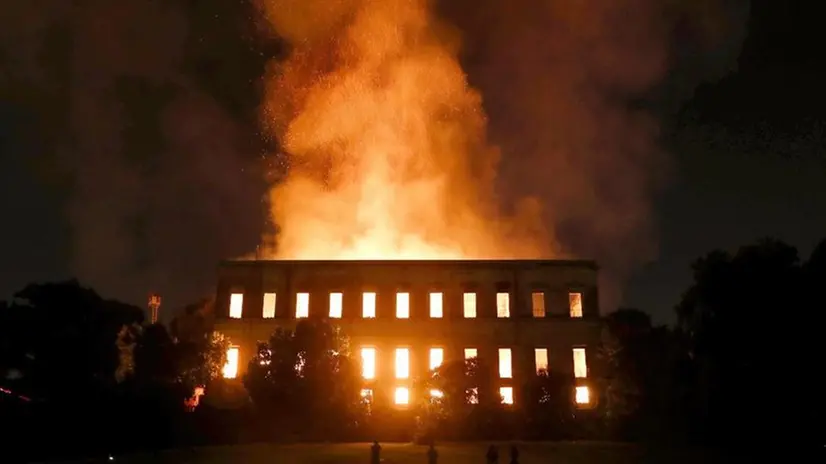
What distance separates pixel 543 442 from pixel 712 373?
32.6 ft

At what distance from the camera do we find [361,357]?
2061 inches

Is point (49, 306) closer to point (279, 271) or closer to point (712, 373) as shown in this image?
point (279, 271)

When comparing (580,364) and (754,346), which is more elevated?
(580,364)

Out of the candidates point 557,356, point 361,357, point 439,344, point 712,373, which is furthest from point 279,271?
point 712,373

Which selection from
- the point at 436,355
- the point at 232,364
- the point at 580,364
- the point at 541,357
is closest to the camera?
the point at 232,364

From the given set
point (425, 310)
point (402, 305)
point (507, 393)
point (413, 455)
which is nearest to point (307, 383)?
point (413, 455)

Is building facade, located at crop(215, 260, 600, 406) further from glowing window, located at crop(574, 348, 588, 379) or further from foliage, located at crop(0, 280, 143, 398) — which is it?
foliage, located at crop(0, 280, 143, 398)

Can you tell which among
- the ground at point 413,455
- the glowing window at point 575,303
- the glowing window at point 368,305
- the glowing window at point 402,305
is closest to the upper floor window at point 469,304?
the glowing window at point 402,305

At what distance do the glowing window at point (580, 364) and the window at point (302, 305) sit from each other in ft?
60.8

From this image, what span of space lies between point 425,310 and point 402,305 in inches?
65.9

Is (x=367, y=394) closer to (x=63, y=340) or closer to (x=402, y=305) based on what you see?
(x=402, y=305)

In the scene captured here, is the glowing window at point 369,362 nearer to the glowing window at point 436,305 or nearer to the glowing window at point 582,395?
the glowing window at point 436,305

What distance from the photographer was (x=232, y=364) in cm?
5288

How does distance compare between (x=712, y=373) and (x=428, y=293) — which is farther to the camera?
(x=428, y=293)
